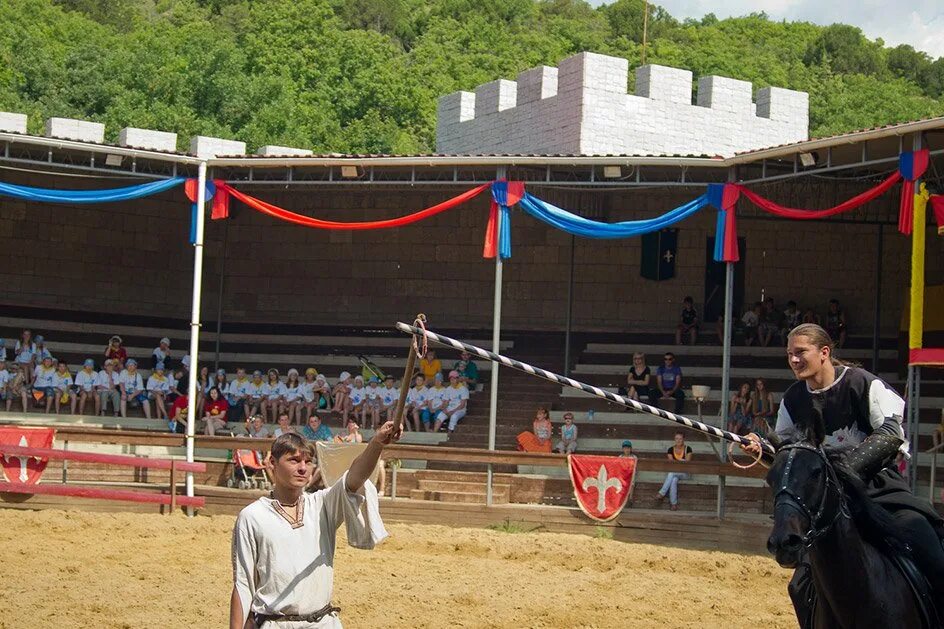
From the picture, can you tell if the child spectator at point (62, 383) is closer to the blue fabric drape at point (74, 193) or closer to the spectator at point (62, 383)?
the spectator at point (62, 383)

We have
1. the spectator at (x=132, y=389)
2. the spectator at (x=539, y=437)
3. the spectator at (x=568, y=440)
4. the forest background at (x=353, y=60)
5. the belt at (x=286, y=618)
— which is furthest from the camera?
the forest background at (x=353, y=60)

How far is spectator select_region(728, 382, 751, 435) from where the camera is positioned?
64.2ft

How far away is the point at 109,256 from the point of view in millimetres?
27094

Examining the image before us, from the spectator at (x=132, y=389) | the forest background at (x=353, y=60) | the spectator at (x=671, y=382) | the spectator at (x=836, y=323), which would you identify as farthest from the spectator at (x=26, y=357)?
the forest background at (x=353, y=60)

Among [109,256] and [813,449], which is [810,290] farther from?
[813,449]

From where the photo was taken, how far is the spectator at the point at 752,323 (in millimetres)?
23547

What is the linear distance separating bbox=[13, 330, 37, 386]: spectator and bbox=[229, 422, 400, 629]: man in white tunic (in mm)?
17479

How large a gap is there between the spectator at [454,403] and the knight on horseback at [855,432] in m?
14.8

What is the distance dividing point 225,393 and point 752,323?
9.60m

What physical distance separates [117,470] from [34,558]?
17.4 ft

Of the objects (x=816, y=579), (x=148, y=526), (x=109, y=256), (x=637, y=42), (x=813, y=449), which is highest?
(x=637, y=42)

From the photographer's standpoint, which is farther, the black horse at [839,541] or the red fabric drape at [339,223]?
the red fabric drape at [339,223]

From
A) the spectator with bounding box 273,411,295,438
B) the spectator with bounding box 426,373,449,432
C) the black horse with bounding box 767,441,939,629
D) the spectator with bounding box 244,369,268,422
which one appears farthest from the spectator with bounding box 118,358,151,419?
the black horse with bounding box 767,441,939,629

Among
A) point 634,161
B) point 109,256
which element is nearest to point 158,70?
point 109,256
